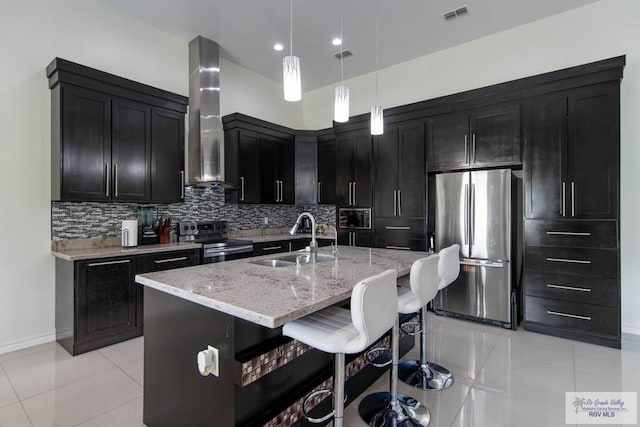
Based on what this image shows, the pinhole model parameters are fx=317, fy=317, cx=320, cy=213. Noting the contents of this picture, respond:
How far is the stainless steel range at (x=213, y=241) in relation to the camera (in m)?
3.73

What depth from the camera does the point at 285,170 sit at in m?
5.23

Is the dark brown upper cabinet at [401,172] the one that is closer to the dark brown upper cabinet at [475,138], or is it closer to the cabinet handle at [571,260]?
the dark brown upper cabinet at [475,138]

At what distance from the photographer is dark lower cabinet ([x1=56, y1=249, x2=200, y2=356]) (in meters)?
2.81

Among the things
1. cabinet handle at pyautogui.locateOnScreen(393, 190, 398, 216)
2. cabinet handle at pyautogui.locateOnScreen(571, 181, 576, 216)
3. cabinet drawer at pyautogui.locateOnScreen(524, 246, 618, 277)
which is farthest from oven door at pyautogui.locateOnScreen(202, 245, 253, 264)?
cabinet handle at pyautogui.locateOnScreen(571, 181, 576, 216)

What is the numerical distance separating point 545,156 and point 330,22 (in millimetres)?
2849

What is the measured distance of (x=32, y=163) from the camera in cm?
302

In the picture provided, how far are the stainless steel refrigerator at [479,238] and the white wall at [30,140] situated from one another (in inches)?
165

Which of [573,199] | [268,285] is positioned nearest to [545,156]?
[573,199]

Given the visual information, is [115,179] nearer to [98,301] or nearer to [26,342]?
[98,301]

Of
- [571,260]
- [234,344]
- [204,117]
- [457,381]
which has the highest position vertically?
[204,117]

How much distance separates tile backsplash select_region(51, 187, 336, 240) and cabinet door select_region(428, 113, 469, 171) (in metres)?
2.14

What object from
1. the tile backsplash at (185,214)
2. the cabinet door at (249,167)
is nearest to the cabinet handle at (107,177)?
the tile backsplash at (185,214)

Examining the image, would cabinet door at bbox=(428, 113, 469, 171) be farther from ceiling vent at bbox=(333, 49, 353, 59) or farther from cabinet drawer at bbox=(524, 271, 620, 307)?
ceiling vent at bbox=(333, 49, 353, 59)

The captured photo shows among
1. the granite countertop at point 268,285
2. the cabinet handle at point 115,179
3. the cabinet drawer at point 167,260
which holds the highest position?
the cabinet handle at point 115,179
